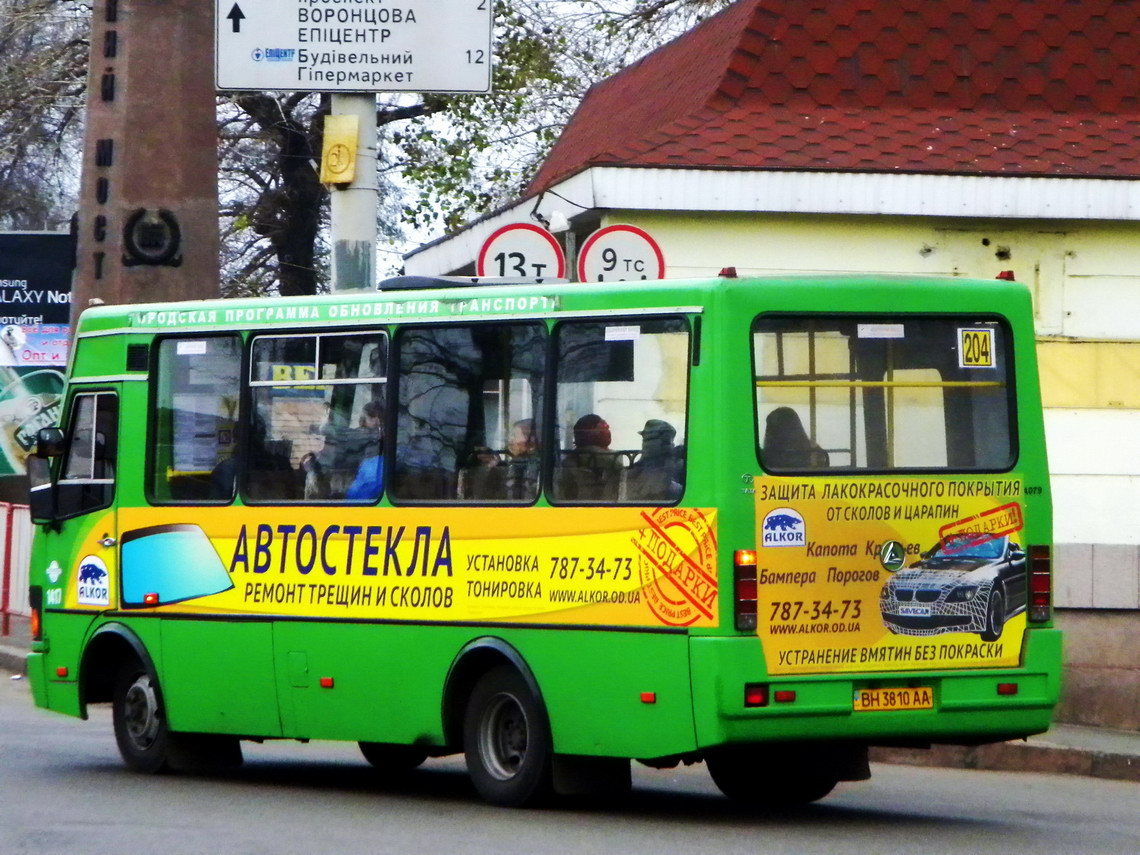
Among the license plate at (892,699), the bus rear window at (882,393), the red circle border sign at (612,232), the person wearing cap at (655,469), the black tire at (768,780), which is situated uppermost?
the red circle border sign at (612,232)

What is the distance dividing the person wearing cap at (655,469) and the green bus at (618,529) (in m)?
0.01

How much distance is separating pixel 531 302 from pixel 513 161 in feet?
66.0

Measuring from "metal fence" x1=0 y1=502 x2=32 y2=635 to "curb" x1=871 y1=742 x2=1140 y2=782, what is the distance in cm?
1179

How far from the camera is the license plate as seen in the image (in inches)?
391

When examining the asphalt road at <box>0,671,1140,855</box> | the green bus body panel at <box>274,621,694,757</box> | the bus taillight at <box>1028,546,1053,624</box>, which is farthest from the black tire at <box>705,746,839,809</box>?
the bus taillight at <box>1028,546,1053,624</box>

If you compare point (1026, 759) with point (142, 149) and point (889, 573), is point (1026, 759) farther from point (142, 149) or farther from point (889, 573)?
point (142, 149)

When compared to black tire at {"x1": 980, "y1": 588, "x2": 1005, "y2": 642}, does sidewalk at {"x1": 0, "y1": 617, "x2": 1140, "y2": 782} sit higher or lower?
lower

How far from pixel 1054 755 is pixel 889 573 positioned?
4.06 m

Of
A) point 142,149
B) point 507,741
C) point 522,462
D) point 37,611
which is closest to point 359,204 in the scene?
point 37,611

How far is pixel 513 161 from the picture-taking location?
3058 cm

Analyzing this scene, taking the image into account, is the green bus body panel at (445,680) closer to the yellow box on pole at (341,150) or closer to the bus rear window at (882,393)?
the bus rear window at (882,393)

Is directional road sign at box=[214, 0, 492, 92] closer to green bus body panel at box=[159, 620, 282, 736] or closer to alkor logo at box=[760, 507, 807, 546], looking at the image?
Answer: green bus body panel at box=[159, 620, 282, 736]

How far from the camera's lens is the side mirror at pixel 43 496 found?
1320 centimetres

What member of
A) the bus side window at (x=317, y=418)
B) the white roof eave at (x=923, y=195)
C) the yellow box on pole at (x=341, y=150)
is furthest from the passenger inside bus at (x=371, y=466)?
the yellow box on pole at (x=341, y=150)
